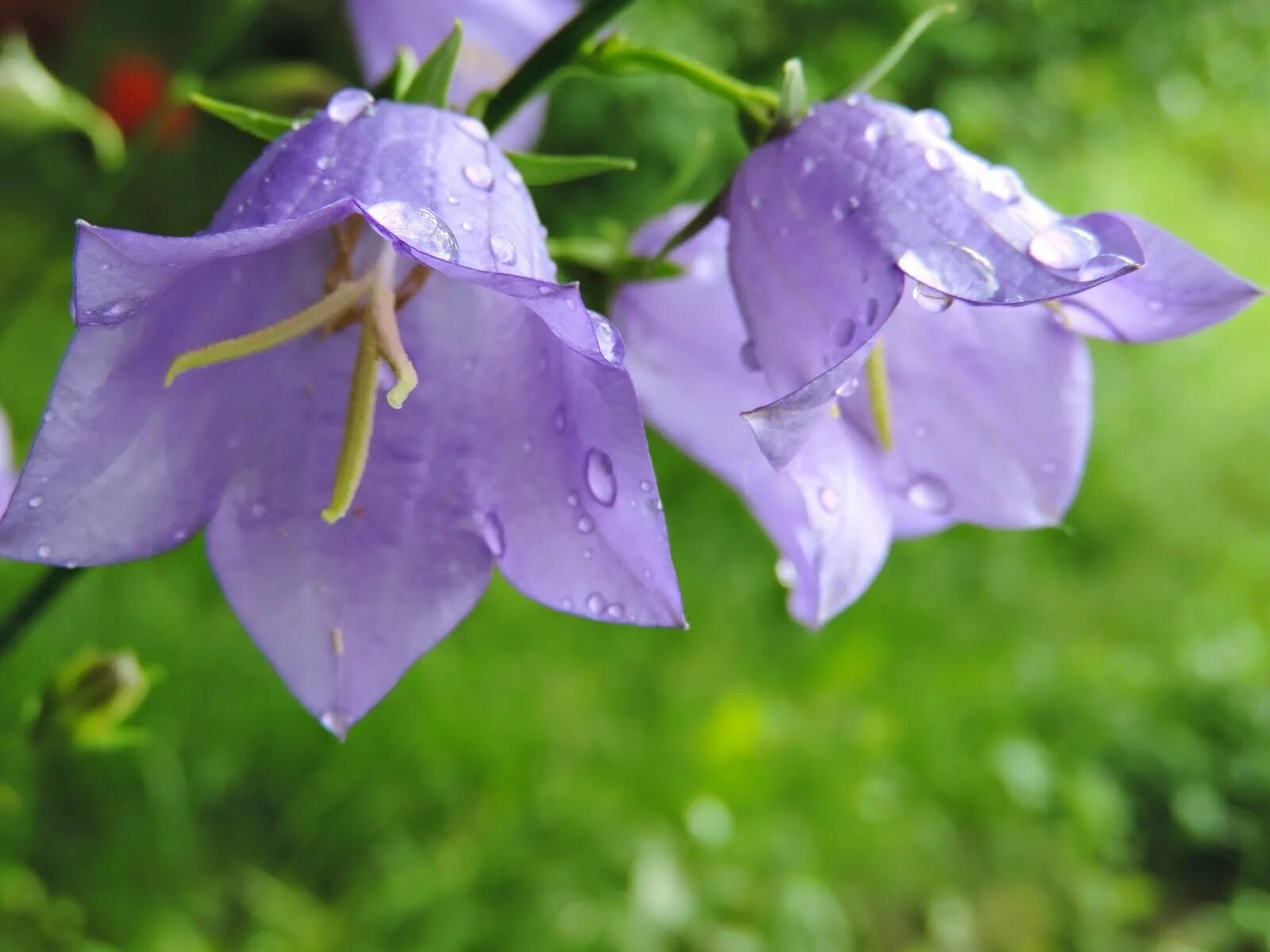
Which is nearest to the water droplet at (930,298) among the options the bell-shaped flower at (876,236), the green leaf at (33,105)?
the bell-shaped flower at (876,236)

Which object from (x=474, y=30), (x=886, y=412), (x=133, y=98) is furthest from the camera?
(x=133, y=98)

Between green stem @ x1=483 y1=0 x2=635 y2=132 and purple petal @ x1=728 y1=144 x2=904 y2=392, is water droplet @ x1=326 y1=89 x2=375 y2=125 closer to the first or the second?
green stem @ x1=483 y1=0 x2=635 y2=132

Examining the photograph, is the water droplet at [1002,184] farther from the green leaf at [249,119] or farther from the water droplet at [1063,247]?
the green leaf at [249,119]

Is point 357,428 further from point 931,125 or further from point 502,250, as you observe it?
point 931,125

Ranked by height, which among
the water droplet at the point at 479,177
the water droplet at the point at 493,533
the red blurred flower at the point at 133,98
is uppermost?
the water droplet at the point at 479,177

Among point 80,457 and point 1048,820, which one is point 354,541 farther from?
point 1048,820

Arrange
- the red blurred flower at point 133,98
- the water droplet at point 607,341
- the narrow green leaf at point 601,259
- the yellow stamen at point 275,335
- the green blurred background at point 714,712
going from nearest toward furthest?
the water droplet at point 607,341, the yellow stamen at point 275,335, the narrow green leaf at point 601,259, the green blurred background at point 714,712, the red blurred flower at point 133,98

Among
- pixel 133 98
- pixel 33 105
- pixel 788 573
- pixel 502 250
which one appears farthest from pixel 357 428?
pixel 133 98
